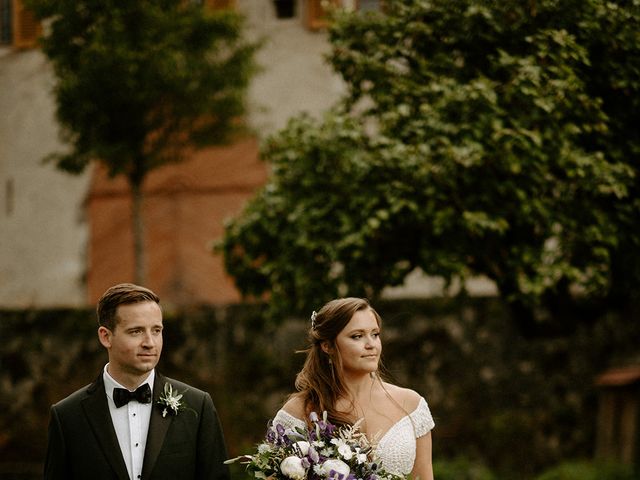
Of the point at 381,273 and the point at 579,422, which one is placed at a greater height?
the point at 381,273

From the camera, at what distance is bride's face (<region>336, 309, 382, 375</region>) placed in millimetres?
4832

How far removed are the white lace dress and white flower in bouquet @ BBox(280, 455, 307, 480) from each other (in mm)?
444

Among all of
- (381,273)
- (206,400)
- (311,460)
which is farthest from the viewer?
(381,273)

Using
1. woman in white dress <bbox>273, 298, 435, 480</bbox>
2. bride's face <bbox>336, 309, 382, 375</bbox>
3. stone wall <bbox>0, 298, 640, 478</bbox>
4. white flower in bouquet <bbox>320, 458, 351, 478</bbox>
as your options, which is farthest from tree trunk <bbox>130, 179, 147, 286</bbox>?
white flower in bouquet <bbox>320, 458, 351, 478</bbox>

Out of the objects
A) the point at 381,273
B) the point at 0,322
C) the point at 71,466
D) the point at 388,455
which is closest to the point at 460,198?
the point at 381,273

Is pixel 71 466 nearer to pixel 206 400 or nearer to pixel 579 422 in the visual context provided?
pixel 206 400

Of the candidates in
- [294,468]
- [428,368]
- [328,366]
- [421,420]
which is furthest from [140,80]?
[294,468]

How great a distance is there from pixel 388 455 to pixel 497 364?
1164 cm

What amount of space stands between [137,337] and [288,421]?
3.16ft

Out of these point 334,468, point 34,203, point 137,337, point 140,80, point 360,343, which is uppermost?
point 140,80

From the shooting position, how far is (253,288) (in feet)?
33.2

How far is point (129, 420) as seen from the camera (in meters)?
4.54

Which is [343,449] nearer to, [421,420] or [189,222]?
[421,420]

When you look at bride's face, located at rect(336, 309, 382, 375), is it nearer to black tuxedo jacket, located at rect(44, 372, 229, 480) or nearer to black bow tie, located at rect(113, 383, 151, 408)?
black tuxedo jacket, located at rect(44, 372, 229, 480)
